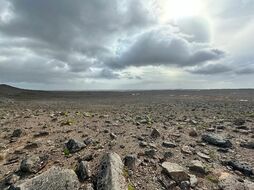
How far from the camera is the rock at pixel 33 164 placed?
9781mm

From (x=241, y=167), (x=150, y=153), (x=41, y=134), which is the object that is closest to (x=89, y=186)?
(x=150, y=153)

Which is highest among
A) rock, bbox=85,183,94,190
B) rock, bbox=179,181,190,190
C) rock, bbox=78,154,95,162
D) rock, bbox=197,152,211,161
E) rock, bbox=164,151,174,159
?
rock, bbox=78,154,95,162

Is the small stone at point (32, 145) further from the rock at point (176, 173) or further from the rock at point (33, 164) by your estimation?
the rock at point (176, 173)

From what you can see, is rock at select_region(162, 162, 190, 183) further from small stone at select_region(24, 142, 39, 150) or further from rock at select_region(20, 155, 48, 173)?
small stone at select_region(24, 142, 39, 150)

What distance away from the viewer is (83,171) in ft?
29.5

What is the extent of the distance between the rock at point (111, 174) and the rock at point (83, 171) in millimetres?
444

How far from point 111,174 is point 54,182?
1752 millimetres

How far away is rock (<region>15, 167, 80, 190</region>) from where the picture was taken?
8039mm

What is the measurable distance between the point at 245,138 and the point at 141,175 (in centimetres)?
815

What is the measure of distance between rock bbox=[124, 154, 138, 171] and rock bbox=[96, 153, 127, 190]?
28 centimetres

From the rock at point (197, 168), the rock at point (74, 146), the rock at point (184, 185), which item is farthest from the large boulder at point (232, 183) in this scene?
the rock at point (74, 146)

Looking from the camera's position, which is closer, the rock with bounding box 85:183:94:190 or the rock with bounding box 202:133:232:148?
the rock with bounding box 85:183:94:190

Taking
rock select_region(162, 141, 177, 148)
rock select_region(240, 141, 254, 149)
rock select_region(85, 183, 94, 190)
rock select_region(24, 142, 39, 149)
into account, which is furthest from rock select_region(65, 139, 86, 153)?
rock select_region(240, 141, 254, 149)

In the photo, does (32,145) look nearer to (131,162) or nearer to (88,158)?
(88,158)
